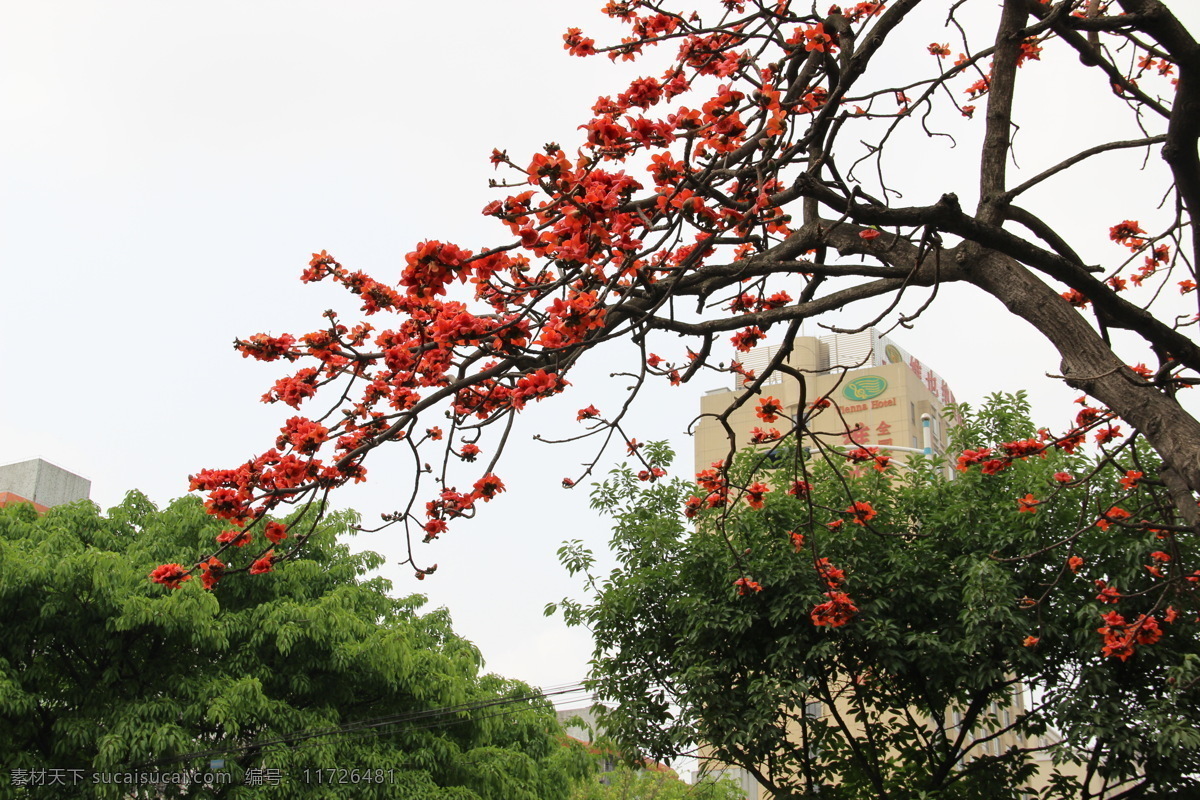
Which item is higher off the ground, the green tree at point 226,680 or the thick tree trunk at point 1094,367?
the thick tree trunk at point 1094,367

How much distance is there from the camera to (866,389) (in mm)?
29375

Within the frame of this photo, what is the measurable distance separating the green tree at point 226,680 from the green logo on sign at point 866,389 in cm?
2111

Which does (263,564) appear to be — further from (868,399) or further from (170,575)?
(868,399)

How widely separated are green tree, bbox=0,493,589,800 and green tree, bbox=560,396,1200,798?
278 cm

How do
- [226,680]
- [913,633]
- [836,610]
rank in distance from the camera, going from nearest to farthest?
1. [836,610]
2. [913,633]
3. [226,680]

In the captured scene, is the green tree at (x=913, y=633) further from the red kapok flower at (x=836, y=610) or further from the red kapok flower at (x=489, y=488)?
the red kapok flower at (x=489, y=488)

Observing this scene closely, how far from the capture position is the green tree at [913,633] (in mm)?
5531

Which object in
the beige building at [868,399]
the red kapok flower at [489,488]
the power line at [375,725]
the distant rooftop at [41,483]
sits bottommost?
the power line at [375,725]

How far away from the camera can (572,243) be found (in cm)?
265

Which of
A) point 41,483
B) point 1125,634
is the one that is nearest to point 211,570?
point 1125,634

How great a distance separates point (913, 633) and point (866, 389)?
954 inches

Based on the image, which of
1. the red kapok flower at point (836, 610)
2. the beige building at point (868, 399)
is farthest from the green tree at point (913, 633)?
the beige building at point (868, 399)

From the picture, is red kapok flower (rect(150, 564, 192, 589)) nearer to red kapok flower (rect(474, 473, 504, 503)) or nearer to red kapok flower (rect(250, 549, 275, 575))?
red kapok flower (rect(250, 549, 275, 575))

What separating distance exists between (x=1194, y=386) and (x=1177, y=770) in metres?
3.25
